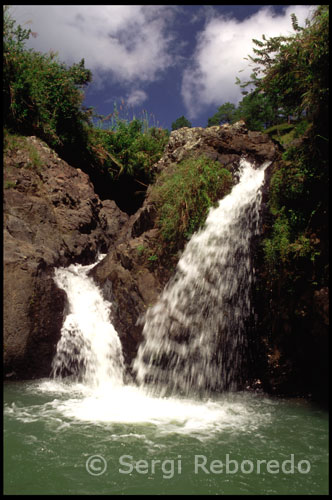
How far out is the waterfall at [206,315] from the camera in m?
6.60

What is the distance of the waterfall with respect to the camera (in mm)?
6602

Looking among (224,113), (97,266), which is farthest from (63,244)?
(224,113)

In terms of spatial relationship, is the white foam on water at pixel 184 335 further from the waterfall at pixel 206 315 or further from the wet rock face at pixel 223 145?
the wet rock face at pixel 223 145

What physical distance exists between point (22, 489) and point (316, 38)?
293 inches

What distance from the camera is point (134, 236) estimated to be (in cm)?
849

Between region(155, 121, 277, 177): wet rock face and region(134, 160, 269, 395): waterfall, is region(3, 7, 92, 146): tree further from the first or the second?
region(134, 160, 269, 395): waterfall

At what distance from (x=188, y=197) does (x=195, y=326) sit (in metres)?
2.68

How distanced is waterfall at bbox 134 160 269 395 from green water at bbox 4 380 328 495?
0.61 meters

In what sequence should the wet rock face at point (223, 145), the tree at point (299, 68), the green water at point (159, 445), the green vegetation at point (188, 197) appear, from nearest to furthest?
the green water at point (159, 445) < the tree at point (299, 68) < the green vegetation at point (188, 197) < the wet rock face at point (223, 145)

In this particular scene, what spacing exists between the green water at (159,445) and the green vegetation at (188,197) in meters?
3.20

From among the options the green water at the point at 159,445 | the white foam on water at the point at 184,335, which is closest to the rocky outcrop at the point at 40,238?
the white foam on water at the point at 184,335

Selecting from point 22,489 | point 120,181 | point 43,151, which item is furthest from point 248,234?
point 120,181

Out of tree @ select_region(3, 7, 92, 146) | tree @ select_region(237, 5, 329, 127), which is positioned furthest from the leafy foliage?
tree @ select_region(237, 5, 329, 127)

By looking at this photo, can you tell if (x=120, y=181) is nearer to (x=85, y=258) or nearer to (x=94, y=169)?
(x=94, y=169)
